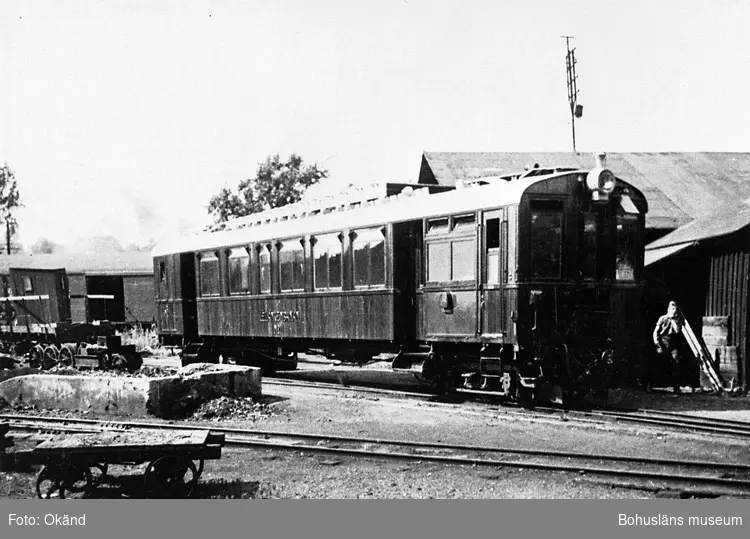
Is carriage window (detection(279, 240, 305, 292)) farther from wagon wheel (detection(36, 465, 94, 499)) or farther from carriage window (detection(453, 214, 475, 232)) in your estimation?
wagon wheel (detection(36, 465, 94, 499))

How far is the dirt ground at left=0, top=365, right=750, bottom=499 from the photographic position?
7.08 metres

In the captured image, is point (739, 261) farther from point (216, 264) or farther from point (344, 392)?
point (216, 264)

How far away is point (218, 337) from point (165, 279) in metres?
2.68

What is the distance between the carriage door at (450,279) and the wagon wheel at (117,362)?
8.67 meters

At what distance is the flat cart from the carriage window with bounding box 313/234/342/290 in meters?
7.11

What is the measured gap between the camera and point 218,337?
18.6 metres

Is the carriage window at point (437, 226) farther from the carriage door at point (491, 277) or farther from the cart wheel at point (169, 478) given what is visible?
the cart wheel at point (169, 478)

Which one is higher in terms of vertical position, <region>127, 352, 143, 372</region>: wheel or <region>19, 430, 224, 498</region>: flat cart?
<region>19, 430, 224, 498</region>: flat cart

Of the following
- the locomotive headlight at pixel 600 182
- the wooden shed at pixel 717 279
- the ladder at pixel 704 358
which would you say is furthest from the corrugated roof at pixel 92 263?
the locomotive headlight at pixel 600 182

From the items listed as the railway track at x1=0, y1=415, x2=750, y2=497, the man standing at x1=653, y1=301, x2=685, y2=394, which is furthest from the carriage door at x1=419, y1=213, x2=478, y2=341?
the man standing at x1=653, y1=301, x2=685, y2=394

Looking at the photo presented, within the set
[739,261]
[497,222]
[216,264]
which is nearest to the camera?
[497,222]

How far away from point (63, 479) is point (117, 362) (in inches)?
454
